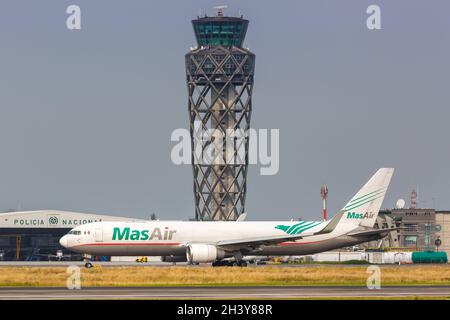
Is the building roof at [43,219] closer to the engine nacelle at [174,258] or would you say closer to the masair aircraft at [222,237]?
the engine nacelle at [174,258]

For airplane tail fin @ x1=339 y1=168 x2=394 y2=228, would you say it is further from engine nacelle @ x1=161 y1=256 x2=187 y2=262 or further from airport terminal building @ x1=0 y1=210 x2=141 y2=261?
airport terminal building @ x1=0 y1=210 x2=141 y2=261

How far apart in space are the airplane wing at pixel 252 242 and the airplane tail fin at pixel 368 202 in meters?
7.72

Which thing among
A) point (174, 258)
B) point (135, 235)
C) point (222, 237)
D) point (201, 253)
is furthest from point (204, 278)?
point (174, 258)

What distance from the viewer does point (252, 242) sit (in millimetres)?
94250

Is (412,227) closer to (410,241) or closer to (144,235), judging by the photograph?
(410,241)

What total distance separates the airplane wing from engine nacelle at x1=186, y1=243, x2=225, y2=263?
1587 millimetres

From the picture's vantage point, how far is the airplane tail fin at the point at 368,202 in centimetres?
10131

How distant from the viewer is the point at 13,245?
175500 mm

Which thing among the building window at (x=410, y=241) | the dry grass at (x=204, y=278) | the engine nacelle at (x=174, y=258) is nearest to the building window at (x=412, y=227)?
Result: the building window at (x=410, y=241)

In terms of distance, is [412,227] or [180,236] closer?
[180,236]

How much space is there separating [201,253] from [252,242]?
216 inches
